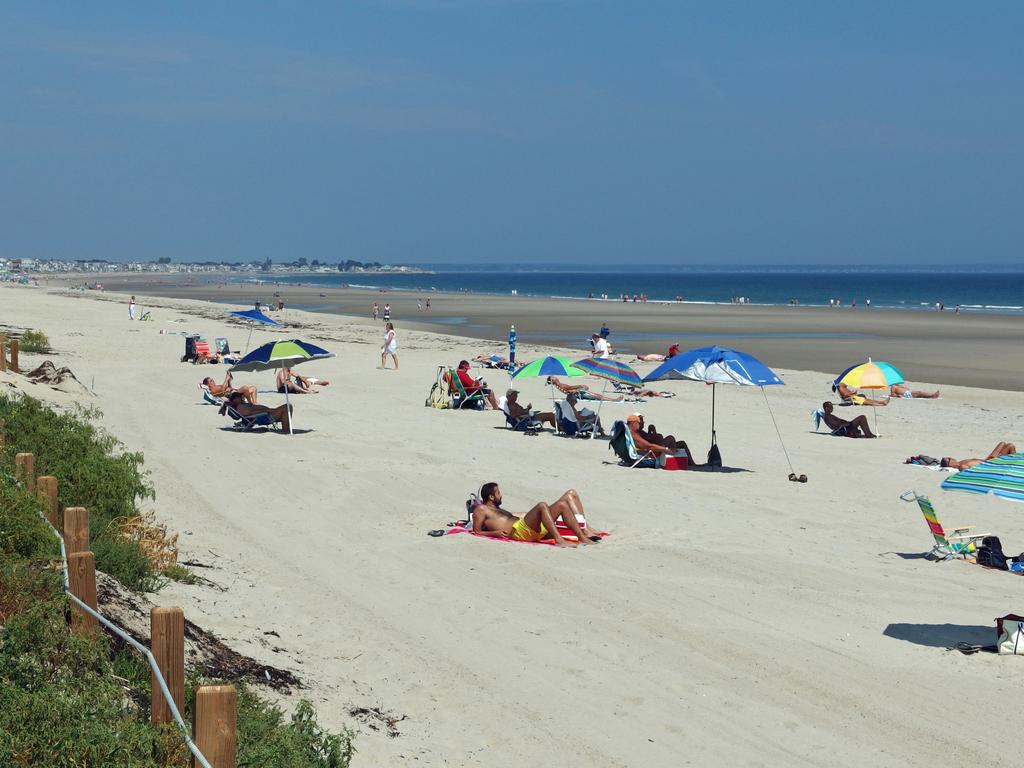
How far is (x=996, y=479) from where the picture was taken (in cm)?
718

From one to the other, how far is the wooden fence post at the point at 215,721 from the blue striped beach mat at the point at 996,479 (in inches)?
203

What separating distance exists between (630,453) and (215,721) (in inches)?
414

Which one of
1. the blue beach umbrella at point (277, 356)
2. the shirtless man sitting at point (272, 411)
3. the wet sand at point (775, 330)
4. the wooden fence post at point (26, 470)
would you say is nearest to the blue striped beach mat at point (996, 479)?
the wooden fence post at point (26, 470)

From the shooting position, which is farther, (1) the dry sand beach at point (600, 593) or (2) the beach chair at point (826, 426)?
(2) the beach chair at point (826, 426)

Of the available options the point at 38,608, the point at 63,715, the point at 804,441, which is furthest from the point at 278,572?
the point at 804,441

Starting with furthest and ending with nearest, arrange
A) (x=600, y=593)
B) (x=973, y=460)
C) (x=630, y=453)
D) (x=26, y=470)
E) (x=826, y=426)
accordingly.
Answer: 1. (x=826, y=426)
2. (x=973, y=460)
3. (x=630, y=453)
4. (x=600, y=593)
5. (x=26, y=470)

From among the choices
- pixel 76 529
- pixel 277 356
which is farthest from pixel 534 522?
pixel 277 356

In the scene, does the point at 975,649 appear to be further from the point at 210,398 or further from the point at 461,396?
the point at 210,398

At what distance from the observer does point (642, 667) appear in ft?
21.9

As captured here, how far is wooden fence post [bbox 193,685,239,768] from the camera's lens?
135 inches

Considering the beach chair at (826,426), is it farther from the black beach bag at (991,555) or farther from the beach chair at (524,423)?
the black beach bag at (991,555)

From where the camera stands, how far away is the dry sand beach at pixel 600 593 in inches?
229

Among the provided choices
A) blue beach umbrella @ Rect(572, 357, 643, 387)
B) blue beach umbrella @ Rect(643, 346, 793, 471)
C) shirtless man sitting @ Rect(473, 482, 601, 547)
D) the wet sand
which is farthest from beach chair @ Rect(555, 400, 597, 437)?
the wet sand

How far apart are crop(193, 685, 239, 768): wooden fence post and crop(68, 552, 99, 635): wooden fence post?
4.47 ft
